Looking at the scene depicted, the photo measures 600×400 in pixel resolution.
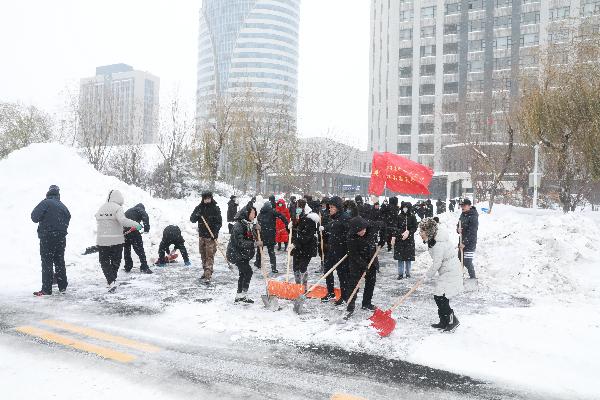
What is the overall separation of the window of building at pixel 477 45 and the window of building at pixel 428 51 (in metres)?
5.79

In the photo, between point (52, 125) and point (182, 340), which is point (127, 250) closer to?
point (182, 340)

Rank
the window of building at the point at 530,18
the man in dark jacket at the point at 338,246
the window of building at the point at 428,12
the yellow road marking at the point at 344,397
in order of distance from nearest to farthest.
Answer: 1. the yellow road marking at the point at 344,397
2. the man in dark jacket at the point at 338,246
3. the window of building at the point at 530,18
4. the window of building at the point at 428,12

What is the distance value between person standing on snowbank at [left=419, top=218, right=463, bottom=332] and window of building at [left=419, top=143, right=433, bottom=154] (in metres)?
63.8

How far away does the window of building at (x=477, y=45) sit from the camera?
65.0m

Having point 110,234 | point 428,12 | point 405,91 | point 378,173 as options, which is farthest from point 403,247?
point 428,12

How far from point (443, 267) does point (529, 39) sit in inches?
2746

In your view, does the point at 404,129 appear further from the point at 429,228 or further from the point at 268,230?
the point at 429,228

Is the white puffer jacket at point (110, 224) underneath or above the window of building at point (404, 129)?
underneath

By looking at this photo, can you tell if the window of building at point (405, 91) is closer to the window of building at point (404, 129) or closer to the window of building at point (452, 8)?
the window of building at point (404, 129)

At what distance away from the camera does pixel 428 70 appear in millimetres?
68188

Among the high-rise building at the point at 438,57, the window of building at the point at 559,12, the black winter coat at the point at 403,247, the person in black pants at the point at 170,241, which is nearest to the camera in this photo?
the black winter coat at the point at 403,247

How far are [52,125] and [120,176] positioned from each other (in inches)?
389

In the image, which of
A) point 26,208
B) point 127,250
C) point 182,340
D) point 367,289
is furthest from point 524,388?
point 26,208

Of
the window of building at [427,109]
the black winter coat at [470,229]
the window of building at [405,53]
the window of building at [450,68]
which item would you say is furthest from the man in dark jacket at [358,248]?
the window of building at [405,53]
